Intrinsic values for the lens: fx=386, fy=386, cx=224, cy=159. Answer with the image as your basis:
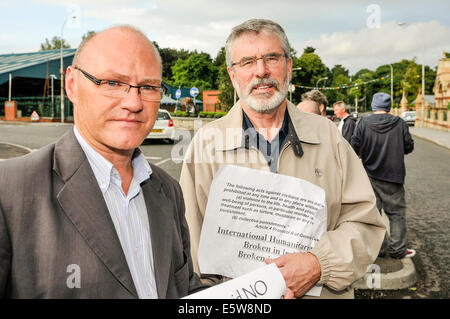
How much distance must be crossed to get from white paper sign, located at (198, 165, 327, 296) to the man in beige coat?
0.39ft

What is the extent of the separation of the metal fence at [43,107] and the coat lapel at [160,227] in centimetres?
3779

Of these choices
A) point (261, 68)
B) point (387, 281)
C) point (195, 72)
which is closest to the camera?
point (261, 68)

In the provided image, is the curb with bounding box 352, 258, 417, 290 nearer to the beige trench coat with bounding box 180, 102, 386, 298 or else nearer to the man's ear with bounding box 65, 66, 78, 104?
the beige trench coat with bounding box 180, 102, 386, 298

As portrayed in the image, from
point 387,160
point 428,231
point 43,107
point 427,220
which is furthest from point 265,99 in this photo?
point 43,107

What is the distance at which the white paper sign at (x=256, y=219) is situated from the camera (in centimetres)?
171

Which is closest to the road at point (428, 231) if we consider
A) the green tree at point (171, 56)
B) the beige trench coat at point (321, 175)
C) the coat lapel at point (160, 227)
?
the beige trench coat at point (321, 175)

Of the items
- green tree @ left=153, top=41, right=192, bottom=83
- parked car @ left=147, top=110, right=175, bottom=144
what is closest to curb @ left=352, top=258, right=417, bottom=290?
parked car @ left=147, top=110, right=175, bottom=144

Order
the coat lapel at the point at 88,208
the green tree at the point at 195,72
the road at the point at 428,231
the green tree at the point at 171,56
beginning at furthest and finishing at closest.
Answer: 1. the green tree at the point at 171,56
2. the green tree at the point at 195,72
3. the road at the point at 428,231
4. the coat lapel at the point at 88,208

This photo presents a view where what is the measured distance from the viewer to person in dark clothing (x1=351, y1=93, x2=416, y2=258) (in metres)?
4.88

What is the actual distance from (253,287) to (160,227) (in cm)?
40

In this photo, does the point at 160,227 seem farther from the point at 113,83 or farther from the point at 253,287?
the point at 113,83

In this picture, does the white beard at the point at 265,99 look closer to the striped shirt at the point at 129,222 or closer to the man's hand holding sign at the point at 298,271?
the man's hand holding sign at the point at 298,271

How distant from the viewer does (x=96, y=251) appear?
1.16 metres

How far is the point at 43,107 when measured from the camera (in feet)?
122
